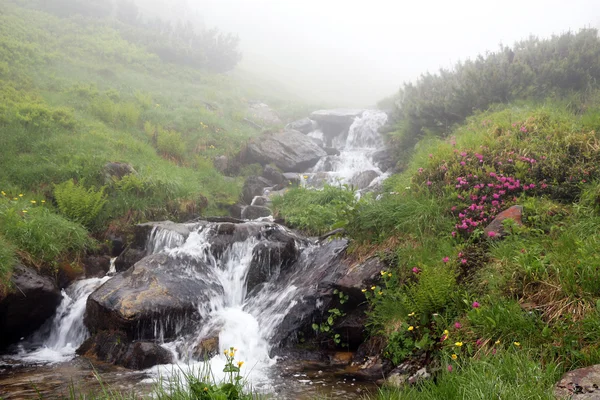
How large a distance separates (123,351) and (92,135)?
8373mm

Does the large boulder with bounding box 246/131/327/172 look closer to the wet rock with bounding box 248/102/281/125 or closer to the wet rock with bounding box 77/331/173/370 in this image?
the wet rock with bounding box 248/102/281/125

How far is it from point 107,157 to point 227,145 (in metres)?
5.48

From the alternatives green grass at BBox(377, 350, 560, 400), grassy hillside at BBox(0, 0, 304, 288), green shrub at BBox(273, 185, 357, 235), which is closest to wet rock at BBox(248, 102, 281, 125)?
grassy hillside at BBox(0, 0, 304, 288)

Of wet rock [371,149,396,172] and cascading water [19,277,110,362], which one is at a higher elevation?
wet rock [371,149,396,172]

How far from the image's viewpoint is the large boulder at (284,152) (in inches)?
618

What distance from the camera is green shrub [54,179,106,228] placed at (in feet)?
29.1

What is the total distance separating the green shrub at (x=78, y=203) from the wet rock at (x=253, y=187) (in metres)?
4.91

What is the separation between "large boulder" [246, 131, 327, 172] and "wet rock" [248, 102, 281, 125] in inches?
204

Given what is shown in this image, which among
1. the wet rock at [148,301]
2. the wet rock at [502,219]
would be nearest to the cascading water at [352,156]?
the wet rock at [148,301]

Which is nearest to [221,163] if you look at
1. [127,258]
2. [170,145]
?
[170,145]

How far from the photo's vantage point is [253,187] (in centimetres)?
1371

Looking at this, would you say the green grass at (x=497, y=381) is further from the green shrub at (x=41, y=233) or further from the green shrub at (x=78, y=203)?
the green shrub at (x=78, y=203)

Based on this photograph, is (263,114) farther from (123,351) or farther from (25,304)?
(123,351)

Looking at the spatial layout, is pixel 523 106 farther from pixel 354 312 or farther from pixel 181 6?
pixel 181 6
